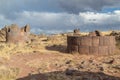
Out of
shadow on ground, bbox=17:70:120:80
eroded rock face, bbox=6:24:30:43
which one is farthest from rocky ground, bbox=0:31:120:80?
eroded rock face, bbox=6:24:30:43

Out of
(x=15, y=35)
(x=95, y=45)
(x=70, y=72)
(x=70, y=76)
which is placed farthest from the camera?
(x=15, y=35)

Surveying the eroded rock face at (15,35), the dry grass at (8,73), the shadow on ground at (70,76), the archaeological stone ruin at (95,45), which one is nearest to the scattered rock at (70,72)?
the shadow on ground at (70,76)

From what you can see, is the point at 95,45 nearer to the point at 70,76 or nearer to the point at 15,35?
the point at 70,76

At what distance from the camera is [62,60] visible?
2183 cm

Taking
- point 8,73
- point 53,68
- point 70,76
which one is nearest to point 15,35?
point 53,68

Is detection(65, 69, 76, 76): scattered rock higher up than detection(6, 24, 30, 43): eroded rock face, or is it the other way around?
detection(6, 24, 30, 43): eroded rock face

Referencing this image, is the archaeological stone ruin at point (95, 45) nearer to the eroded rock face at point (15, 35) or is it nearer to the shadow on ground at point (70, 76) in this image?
the shadow on ground at point (70, 76)

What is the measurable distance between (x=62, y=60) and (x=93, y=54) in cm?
394

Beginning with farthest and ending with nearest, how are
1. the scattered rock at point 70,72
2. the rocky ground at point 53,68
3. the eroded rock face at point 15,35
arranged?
the eroded rock face at point 15,35, the scattered rock at point 70,72, the rocky ground at point 53,68

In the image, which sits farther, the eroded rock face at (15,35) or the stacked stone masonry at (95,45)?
the eroded rock face at (15,35)

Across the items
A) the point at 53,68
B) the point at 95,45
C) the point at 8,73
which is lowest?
the point at 8,73

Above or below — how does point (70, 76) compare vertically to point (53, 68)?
below

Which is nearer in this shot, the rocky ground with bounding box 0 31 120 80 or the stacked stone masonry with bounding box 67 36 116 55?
the rocky ground with bounding box 0 31 120 80

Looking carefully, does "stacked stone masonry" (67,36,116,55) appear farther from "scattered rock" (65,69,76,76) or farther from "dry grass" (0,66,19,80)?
"dry grass" (0,66,19,80)
